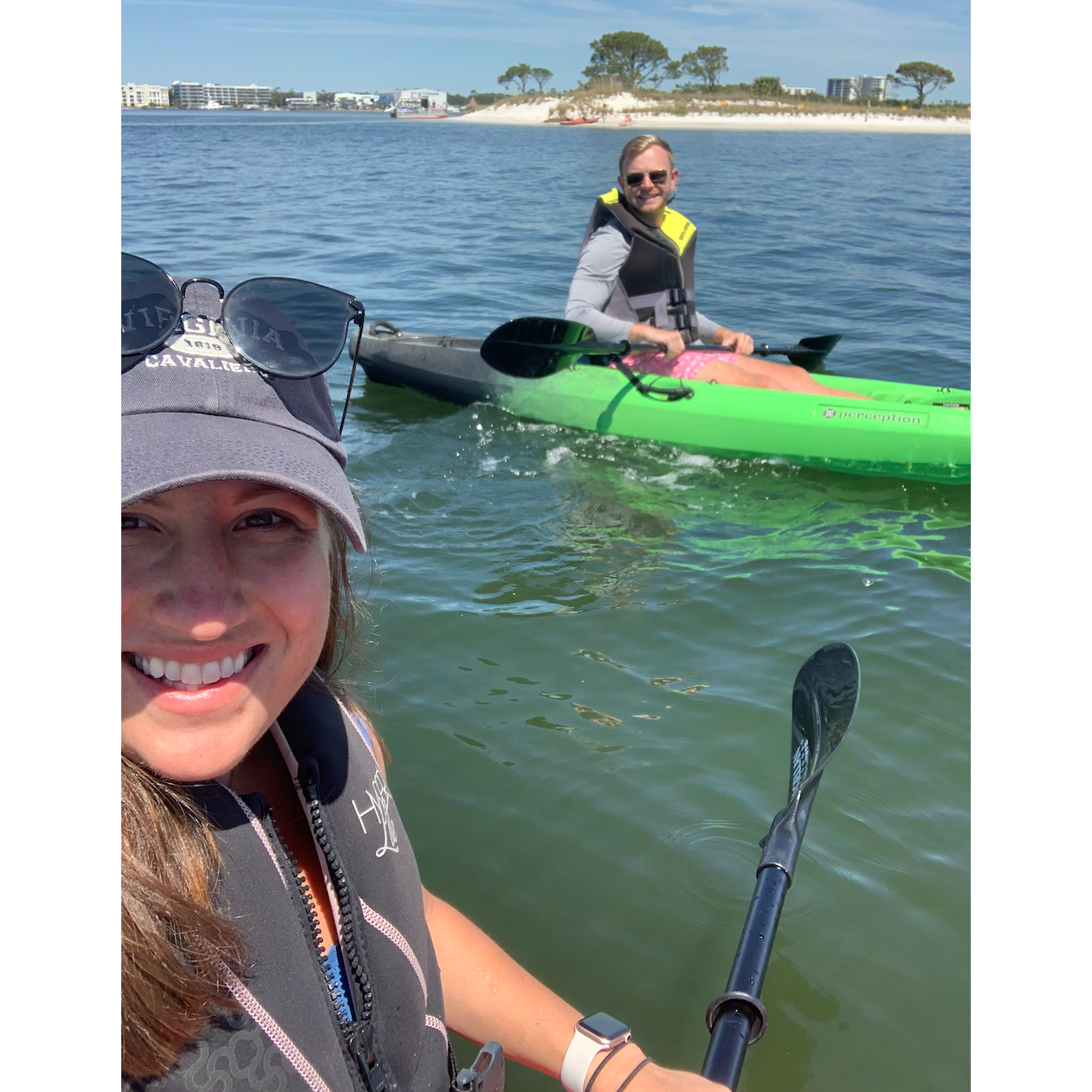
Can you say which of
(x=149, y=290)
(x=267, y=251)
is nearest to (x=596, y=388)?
(x=149, y=290)

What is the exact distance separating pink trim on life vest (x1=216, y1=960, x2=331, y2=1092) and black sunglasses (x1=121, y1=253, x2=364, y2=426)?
0.68 meters

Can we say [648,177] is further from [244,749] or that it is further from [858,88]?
[858,88]

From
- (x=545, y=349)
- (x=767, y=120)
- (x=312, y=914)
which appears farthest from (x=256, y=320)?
(x=767, y=120)

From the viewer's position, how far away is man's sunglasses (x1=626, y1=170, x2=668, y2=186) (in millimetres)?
6133

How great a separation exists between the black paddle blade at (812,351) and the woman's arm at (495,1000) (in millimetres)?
5951

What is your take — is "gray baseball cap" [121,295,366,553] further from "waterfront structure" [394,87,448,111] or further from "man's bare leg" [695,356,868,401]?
"waterfront structure" [394,87,448,111]

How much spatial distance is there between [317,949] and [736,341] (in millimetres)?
5838

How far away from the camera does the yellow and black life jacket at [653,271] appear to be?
20.6 feet

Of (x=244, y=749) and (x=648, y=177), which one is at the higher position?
(x=648, y=177)

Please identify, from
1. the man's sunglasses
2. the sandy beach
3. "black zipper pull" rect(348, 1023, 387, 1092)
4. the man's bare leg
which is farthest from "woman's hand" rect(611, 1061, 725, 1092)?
the sandy beach

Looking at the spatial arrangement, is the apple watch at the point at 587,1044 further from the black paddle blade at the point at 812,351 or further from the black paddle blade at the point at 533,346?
the black paddle blade at the point at 812,351

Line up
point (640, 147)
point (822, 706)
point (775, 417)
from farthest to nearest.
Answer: point (640, 147) < point (775, 417) < point (822, 706)

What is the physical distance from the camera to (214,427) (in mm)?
1038
